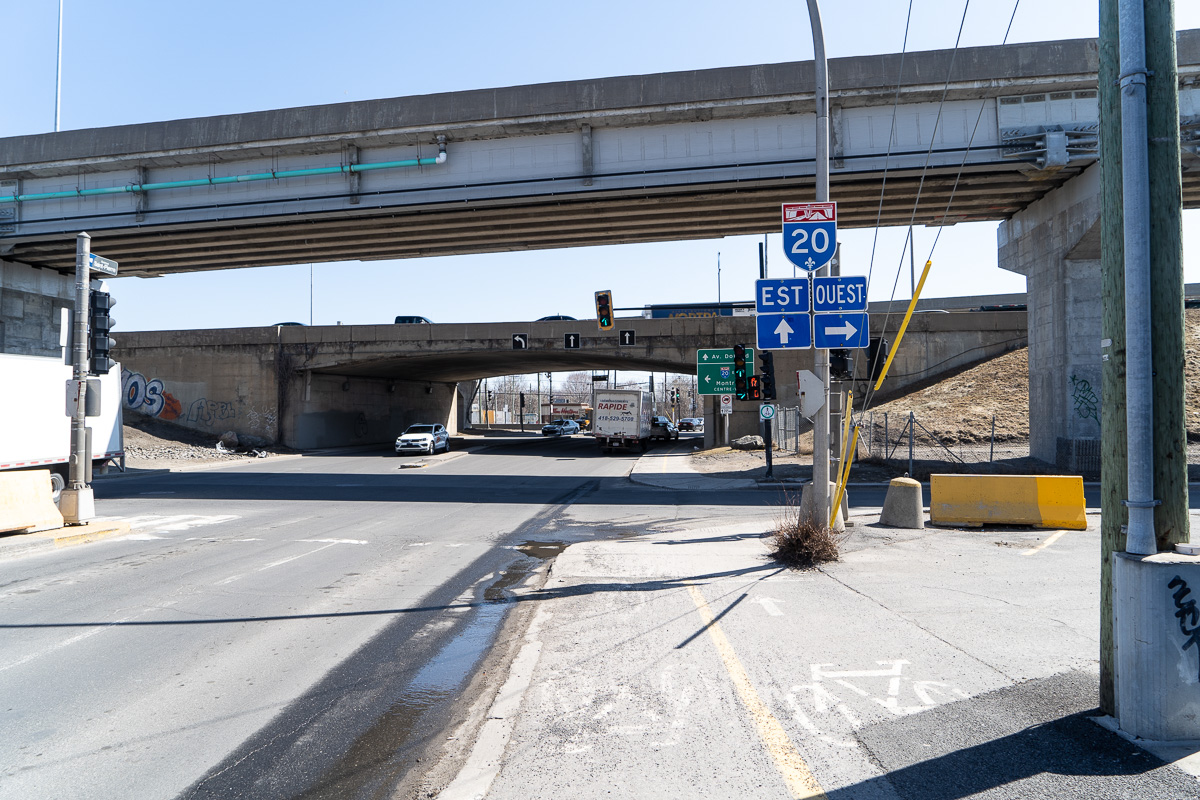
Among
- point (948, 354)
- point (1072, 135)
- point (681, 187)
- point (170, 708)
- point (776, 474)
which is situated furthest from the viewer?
point (948, 354)

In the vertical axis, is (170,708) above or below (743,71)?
below

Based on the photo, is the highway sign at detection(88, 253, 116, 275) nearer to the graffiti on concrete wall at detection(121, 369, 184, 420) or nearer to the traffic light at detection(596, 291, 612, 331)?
the traffic light at detection(596, 291, 612, 331)

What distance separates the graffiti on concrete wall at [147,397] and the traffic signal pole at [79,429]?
3393 cm

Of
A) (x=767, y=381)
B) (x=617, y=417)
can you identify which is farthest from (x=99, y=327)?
(x=617, y=417)

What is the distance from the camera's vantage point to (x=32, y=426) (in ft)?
67.6

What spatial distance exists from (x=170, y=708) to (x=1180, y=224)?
7.07 meters

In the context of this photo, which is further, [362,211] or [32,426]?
[362,211]

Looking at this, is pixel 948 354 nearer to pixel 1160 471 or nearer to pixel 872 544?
pixel 872 544

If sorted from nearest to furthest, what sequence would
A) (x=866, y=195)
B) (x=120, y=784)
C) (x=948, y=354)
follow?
(x=120, y=784) < (x=866, y=195) < (x=948, y=354)

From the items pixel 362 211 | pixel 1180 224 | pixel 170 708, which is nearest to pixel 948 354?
pixel 362 211

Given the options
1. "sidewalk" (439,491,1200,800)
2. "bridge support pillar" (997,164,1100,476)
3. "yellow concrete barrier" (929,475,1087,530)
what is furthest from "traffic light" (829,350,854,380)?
"bridge support pillar" (997,164,1100,476)

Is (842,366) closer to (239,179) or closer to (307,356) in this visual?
(239,179)

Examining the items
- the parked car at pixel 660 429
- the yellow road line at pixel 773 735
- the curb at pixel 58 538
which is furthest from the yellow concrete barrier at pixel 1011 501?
the parked car at pixel 660 429

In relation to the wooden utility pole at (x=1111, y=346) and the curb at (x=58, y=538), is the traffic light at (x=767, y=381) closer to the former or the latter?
the curb at (x=58, y=538)
